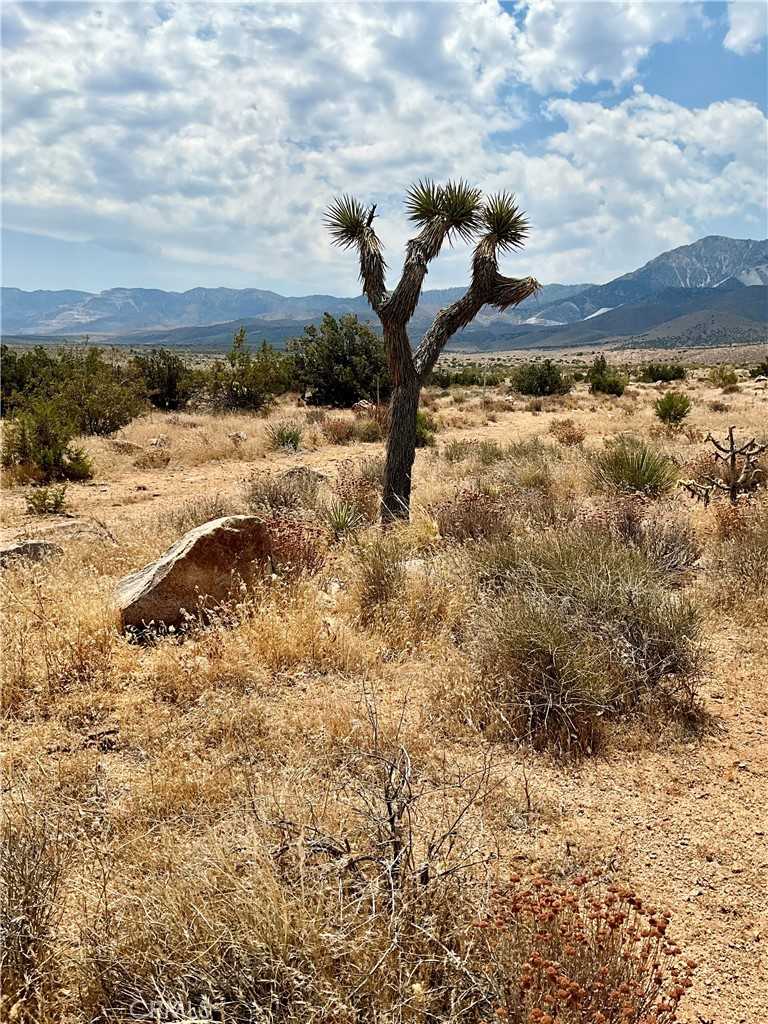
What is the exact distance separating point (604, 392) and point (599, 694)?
2675cm

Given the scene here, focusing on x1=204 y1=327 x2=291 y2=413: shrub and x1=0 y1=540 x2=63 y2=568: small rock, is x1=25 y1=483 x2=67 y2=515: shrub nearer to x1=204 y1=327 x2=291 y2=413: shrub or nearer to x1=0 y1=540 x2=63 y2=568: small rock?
x1=0 y1=540 x2=63 y2=568: small rock

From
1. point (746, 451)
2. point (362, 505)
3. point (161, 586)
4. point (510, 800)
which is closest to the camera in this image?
point (510, 800)

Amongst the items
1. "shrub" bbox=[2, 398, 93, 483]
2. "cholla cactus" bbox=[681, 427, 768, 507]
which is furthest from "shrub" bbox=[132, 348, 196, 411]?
"cholla cactus" bbox=[681, 427, 768, 507]

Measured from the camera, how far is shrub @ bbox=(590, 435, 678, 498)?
9047 millimetres

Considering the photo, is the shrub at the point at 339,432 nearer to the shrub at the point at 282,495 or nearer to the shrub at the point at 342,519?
the shrub at the point at 282,495

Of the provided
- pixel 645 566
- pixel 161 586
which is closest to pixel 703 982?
pixel 645 566

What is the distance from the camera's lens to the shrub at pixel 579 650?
3.82m

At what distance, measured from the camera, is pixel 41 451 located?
11875 mm

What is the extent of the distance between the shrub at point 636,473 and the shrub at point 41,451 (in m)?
9.54

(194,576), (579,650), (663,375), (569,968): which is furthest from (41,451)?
(663,375)

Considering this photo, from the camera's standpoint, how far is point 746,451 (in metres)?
8.36

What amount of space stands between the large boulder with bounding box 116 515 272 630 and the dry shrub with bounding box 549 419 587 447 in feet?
34.8

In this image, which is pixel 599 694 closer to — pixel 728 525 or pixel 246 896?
pixel 246 896

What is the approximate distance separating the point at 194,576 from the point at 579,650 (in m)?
3.12
